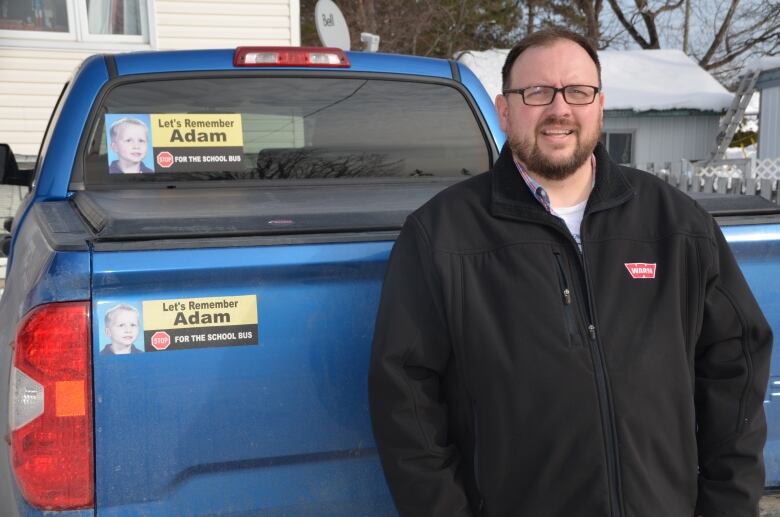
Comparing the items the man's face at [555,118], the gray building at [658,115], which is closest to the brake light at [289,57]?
the man's face at [555,118]

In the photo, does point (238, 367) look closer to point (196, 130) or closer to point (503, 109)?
point (503, 109)

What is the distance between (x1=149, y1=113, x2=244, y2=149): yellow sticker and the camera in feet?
10.1

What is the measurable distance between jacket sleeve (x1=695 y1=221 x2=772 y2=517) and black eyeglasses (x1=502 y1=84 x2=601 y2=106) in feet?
1.44

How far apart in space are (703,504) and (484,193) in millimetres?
910

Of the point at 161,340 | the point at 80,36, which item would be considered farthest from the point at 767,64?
the point at 161,340

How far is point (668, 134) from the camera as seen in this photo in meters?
21.7

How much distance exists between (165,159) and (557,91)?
1700 mm

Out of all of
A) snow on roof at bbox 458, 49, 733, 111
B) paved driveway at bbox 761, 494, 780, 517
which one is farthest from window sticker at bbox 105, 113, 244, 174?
snow on roof at bbox 458, 49, 733, 111

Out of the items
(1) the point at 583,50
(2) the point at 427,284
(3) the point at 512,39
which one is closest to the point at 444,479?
(2) the point at 427,284

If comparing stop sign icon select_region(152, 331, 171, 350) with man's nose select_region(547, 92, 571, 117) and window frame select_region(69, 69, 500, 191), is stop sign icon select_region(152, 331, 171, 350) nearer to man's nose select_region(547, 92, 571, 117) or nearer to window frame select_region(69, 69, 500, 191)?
man's nose select_region(547, 92, 571, 117)

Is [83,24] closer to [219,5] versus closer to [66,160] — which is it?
[219,5]

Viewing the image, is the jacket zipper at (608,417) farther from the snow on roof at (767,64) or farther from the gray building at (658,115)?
the gray building at (658,115)

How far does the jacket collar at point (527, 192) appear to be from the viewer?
181 cm

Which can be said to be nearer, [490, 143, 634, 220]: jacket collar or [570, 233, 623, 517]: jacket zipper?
[570, 233, 623, 517]: jacket zipper
